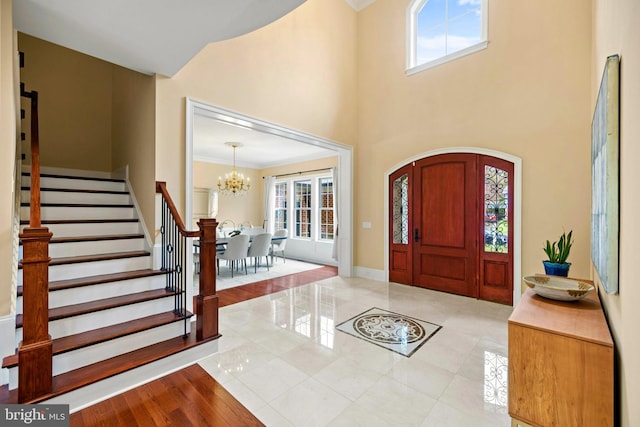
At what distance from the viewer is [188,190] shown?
3.20 metres

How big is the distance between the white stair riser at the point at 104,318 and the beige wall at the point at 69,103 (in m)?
3.23

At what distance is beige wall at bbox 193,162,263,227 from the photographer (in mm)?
7781

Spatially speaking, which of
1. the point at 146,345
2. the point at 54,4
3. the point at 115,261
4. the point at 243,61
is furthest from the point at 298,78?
the point at 146,345

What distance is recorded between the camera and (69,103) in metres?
4.43

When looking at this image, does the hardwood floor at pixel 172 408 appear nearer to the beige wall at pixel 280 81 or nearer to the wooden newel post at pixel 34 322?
the wooden newel post at pixel 34 322

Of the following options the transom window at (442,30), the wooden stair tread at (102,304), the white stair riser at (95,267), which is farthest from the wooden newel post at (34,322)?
the transom window at (442,30)

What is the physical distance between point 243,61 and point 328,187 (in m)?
4.25

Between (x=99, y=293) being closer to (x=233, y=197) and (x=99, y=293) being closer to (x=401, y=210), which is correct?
(x=401, y=210)

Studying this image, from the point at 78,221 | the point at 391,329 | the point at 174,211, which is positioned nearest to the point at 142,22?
the point at 174,211

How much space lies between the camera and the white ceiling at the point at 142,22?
198 centimetres

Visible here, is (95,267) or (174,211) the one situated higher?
(174,211)

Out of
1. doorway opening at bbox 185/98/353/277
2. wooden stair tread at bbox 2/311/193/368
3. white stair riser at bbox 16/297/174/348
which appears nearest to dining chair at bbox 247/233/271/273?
doorway opening at bbox 185/98/353/277

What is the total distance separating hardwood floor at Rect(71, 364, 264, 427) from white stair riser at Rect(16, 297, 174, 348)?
0.68 metres

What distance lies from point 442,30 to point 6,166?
18.9 ft
